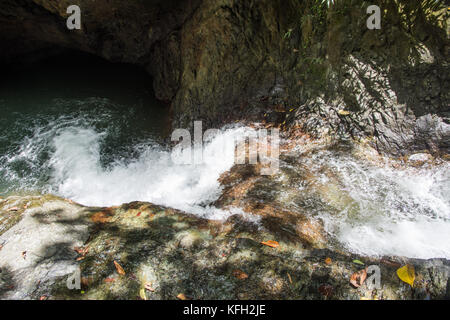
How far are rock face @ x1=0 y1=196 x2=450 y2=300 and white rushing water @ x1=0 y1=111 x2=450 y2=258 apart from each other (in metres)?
0.40

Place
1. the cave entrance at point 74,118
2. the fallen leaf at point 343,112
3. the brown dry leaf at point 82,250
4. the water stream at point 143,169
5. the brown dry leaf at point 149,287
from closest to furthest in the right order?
the brown dry leaf at point 149,287 < the brown dry leaf at point 82,250 < the water stream at point 143,169 < the fallen leaf at point 343,112 < the cave entrance at point 74,118

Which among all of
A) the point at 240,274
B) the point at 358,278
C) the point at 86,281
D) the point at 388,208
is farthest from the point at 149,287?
the point at 388,208

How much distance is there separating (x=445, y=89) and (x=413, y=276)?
7.78 ft

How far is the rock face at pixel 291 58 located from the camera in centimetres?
326

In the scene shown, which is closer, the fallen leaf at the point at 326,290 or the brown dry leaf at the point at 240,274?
Answer: the fallen leaf at the point at 326,290

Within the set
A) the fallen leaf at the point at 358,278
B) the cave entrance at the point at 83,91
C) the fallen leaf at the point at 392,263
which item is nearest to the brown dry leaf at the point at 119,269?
the fallen leaf at the point at 358,278

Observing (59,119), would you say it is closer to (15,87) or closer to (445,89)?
(15,87)

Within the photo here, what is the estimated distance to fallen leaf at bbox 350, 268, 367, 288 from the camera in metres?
1.93

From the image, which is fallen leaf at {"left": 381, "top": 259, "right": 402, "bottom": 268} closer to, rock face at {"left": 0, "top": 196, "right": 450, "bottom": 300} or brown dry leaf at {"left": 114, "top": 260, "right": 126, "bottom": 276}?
rock face at {"left": 0, "top": 196, "right": 450, "bottom": 300}

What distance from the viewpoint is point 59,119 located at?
20.1 feet

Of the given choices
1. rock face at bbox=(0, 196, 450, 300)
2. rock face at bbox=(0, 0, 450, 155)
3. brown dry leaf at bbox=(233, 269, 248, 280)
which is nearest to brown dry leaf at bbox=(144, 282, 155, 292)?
rock face at bbox=(0, 196, 450, 300)

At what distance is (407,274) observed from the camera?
6.38 feet

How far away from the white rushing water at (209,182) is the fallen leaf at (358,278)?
1.21 feet

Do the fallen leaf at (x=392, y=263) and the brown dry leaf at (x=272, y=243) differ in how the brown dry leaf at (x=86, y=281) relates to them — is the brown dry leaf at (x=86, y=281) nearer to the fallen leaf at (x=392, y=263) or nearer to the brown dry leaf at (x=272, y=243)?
the brown dry leaf at (x=272, y=243)
